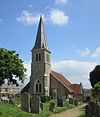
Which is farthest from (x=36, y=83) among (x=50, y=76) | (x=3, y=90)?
(x=3, y=90)

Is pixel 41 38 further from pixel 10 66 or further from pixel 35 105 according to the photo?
pixel 35 105

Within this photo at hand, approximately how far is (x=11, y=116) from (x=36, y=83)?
4763 centimetres

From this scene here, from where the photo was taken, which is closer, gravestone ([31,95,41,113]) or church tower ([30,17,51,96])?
gravestone ([31,95,41,113])

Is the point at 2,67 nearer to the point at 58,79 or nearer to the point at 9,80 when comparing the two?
the point at 9,80

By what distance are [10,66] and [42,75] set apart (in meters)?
13.1

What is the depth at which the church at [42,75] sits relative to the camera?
63000 millimetres

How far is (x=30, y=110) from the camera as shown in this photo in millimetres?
27047

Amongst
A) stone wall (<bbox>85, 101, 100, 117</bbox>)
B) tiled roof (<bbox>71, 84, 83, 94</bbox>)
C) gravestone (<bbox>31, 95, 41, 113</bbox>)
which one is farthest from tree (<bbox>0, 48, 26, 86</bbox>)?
stone wall (<bbox>85, 101, 100, 117</bbox>)

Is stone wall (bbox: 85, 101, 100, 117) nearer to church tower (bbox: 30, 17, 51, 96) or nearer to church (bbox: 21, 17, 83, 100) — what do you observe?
church tower (bbox: 30, 17, 51, 96)

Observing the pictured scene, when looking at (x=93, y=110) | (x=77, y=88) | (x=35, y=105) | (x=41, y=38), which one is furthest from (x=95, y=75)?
(x=93, y=110)

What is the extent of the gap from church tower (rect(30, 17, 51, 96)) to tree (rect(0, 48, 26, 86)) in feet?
34.4

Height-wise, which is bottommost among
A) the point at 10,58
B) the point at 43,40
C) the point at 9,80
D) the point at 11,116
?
the point at 11,116

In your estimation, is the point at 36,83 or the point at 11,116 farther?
the point at 36,83

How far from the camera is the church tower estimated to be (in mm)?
62750
